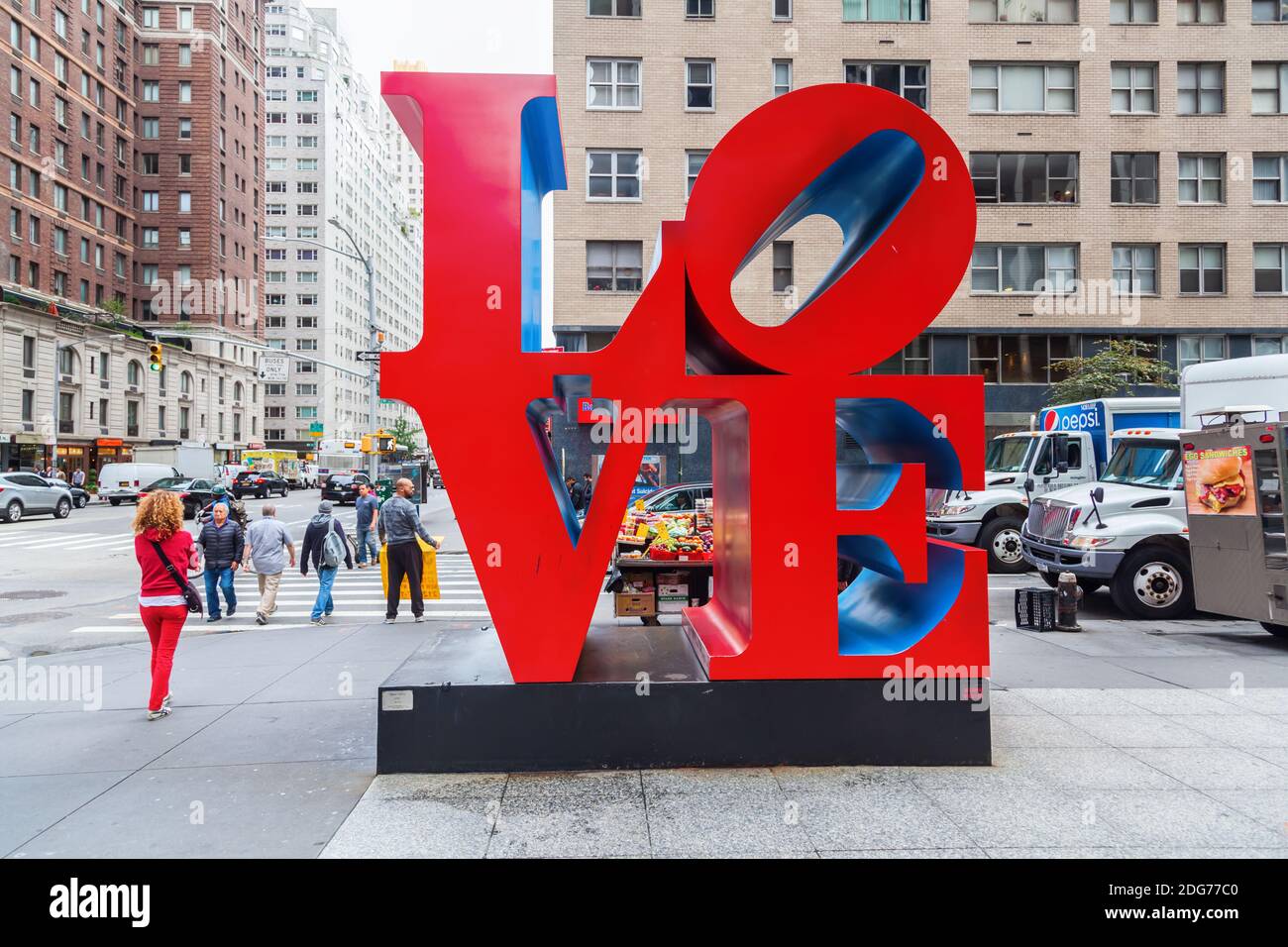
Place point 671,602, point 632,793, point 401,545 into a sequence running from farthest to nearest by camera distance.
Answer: point 401,545
point 671,602
point 632,793

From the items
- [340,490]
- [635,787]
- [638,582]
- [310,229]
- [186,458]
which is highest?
[310,229]

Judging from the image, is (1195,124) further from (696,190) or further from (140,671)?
(140,671)

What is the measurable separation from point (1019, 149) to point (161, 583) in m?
30.9

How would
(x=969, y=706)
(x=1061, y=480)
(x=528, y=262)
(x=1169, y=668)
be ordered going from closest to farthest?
1. (x=969, y=706)
2. (x=528, y=262)
3. (x=1169, y=668)
4. (x=1061, y=480)

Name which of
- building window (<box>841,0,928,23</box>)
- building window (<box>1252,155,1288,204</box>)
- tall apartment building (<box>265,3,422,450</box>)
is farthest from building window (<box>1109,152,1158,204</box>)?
tall apartment building (<box>265,3,422,450</box>)

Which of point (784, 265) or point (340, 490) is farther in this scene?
point (340, 490)

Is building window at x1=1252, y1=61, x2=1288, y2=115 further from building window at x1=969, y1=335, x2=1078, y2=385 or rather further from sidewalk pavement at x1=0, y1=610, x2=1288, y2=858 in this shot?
sidewalk pavement at x1=0, y1=610, x2=1288, y2=858

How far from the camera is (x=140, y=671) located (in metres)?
8.38

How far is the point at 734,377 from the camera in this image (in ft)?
18.0

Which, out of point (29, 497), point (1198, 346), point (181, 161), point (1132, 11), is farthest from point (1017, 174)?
point (181, 161)

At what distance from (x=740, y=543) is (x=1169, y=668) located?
5.53m

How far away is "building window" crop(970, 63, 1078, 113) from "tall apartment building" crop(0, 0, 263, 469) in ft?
157

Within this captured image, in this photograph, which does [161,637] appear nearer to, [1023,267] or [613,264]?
[613,264]

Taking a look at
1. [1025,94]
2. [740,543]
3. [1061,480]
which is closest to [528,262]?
[740,543]
